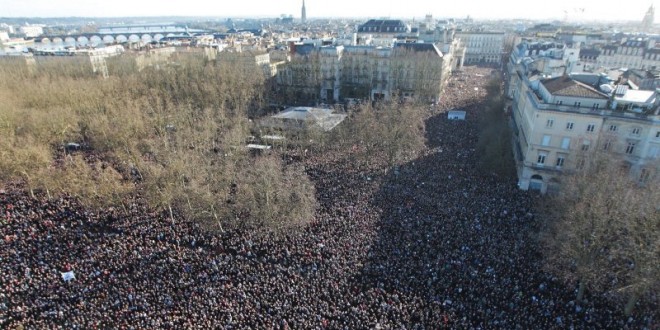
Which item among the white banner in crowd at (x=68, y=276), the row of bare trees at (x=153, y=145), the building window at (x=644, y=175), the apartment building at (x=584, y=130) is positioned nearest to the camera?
the white banner in crowd at (x=68, y=276)

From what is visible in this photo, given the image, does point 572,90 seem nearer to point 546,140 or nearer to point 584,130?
point 584,130

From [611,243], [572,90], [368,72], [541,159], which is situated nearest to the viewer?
[611,243]

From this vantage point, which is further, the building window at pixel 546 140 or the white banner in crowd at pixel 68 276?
the building window at pixel 546 140

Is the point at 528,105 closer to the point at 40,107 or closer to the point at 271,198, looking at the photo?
the point at 271,198

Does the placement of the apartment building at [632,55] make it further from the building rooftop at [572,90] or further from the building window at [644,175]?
the building window at [644,175]

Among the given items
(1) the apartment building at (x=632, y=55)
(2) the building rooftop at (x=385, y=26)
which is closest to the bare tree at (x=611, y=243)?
(1) the apartment building at (x=632, y=55)

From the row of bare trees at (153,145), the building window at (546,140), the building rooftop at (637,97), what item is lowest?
the row of bare trees at (153,145)

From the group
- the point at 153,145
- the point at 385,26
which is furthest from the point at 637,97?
the point at 385,26

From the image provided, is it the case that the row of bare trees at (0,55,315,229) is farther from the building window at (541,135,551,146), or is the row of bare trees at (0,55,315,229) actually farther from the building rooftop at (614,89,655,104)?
the building rooftop at (614,89,655,104)

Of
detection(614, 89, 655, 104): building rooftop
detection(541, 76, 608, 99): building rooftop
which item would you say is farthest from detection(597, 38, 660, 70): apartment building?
detection(541, 76, 608, 99): building rooftop
